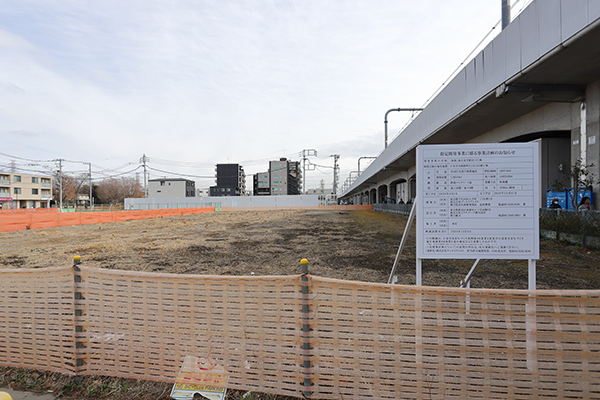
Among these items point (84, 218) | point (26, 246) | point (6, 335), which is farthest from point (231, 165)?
point (6, 335)

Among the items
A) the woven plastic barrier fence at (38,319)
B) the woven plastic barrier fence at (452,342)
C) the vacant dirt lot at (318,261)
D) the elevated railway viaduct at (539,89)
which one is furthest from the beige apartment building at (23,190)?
the woven plastic barrier fence at (452,342)

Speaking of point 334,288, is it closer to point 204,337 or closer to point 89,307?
point 204,337

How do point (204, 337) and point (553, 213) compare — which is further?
point (553, 213)

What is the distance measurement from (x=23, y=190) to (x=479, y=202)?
365 ft

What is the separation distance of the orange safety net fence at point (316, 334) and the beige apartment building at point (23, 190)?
3800 inches

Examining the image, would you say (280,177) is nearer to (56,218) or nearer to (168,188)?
(168,188)

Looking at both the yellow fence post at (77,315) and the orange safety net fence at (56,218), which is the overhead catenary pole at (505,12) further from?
the orange safety net fence at (56,218)

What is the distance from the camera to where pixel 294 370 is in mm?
3018

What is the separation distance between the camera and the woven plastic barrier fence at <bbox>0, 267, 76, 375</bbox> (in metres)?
3.47

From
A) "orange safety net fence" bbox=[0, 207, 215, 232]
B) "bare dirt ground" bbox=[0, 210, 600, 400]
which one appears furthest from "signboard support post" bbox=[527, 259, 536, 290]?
"orange safety net fence" bbox=[0, 207, 215, 232]

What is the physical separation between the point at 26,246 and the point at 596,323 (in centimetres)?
1885

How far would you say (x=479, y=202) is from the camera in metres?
3.61

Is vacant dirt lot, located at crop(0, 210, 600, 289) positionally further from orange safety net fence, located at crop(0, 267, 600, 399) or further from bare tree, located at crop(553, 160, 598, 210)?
orange safety net fence, located at crop(0, 267, 600, 399)

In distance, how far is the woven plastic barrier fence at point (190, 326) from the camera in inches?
121
